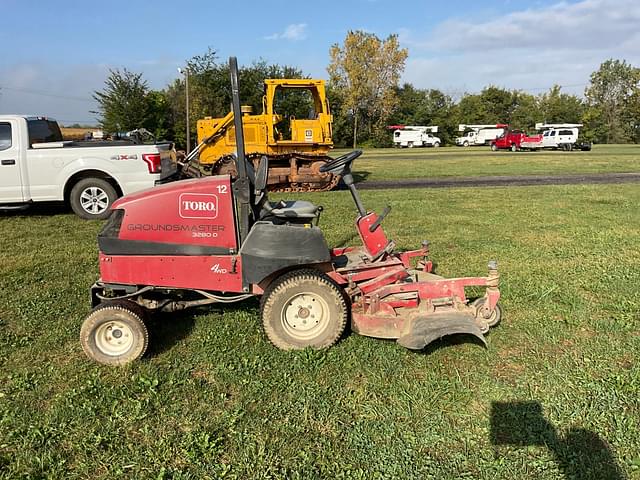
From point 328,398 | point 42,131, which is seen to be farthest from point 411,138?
point 328,398

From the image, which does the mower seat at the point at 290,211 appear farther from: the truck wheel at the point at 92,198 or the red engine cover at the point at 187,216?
the truck wheel at the point at 92,198

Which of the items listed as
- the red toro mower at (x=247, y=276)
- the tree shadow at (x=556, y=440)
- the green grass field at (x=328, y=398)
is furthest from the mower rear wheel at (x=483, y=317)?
the tree shadow at (x=556, y=440)

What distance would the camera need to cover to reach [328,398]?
3.43 metres

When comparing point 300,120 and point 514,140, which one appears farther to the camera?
point 514,140

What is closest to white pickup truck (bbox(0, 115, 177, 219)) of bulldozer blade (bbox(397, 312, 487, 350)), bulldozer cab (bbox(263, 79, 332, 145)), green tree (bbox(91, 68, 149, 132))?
bulldozer cab (bbox(263, 79, 332, 145))

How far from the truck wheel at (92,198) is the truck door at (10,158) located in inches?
38.5

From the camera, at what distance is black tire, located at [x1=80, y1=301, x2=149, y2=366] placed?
386 cm

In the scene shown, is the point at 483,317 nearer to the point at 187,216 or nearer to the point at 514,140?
the point at 187,216

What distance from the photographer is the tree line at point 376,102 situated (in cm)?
3344

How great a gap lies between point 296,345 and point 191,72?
1373 inches

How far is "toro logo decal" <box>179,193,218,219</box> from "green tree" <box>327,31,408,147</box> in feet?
173

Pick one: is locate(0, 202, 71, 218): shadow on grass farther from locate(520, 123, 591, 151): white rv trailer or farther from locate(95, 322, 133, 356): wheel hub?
locate(520, 123, 591, 151): white rv trailer

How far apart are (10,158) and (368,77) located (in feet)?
167

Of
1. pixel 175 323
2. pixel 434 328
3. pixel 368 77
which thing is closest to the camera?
pixel 434 328
